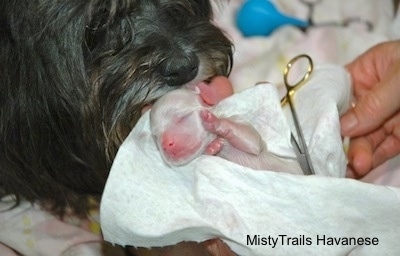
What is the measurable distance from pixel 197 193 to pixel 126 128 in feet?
0.81

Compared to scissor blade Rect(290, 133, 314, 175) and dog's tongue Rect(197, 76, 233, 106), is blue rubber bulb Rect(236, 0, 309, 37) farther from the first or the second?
scissor blade Rect(290, 133, 314, 175)

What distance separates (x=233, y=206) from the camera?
3.52 feet

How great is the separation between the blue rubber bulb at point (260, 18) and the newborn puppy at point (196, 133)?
826 mm

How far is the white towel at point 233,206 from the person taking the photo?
107 cm

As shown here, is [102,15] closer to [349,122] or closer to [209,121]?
[209,121]

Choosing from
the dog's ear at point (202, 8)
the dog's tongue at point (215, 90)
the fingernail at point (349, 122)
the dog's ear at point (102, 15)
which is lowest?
the fingernail at point (349, 122)

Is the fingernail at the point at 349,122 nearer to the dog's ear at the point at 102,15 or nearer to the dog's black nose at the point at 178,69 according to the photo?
the dog's black nose at the point at 178,69

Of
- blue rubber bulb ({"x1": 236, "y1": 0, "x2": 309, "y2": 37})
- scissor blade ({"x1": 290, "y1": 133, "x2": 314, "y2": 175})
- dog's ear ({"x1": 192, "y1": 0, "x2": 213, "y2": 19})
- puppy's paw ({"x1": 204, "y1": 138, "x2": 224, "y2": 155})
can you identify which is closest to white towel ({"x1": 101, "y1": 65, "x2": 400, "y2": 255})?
puppy's paw ({"x1": 204, "y1": 138, "x2": 224, "y2": 155})

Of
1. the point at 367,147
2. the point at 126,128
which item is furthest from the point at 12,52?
the point at 367,147

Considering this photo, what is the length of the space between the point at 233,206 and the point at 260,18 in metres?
0.98

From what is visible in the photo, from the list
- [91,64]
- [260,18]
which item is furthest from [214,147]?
[260,18]

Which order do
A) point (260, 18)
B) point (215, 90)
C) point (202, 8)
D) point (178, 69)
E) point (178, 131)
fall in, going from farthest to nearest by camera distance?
point (260, 18) → point (202, 8) → point (215, 90) → point (178, 69) → point (178, 131)

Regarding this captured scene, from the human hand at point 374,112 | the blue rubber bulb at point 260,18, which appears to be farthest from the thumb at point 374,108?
the blue rubber bulb at point 260,18

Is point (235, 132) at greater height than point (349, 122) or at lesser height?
greater
